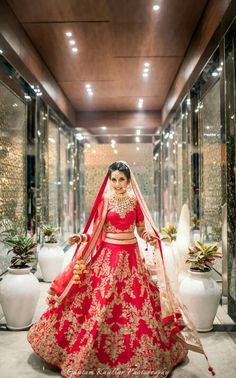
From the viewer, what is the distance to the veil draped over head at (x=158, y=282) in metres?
2.50

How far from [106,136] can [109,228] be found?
739 centimetres

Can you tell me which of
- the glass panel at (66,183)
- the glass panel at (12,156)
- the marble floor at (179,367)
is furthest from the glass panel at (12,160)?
the glass panel at (66,183)

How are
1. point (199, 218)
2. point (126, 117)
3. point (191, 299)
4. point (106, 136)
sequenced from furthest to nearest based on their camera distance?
1. point (106, 136)
2. point (126, 117)
3. point (199, 218)
4. point (191, 299)

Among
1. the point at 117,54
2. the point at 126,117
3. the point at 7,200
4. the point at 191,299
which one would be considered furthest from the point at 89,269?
the point at 126,117

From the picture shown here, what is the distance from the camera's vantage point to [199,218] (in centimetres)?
535

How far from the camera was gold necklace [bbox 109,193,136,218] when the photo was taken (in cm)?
291

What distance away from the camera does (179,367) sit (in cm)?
260

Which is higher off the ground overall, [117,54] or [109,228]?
[117,54]

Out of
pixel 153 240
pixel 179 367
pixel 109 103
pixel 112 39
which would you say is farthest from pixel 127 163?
pixel 109 103

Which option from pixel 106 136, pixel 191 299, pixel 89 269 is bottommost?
pixel 191 299

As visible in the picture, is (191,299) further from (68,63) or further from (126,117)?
(126,117)

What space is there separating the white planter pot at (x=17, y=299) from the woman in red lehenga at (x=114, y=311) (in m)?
0.73

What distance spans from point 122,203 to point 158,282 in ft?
2.20

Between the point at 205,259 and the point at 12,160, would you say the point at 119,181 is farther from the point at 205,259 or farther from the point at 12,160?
the point at 12,160
